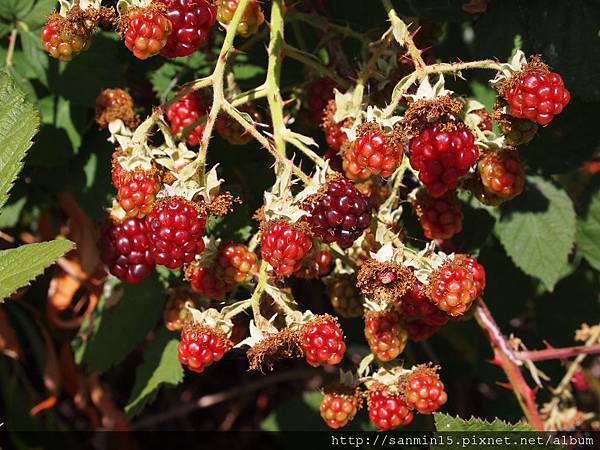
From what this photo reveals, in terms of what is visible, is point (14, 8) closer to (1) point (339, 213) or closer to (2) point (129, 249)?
(2) point (129, 249)

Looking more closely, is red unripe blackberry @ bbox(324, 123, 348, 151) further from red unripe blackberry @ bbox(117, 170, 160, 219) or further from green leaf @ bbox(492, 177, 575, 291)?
green leaf @ bbox(492, 177, 575, 291)

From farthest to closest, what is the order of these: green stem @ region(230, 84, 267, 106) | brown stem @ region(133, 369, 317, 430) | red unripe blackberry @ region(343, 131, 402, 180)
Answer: brown stem @ region(133, 369, 317, 430) < green stem @ region(230, 84, 267, 106) < red unripe blackberry @ region(343, 131, 402, 180)

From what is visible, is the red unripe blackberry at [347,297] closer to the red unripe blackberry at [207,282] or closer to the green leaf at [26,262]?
the red unripe blackberry at [207,282]

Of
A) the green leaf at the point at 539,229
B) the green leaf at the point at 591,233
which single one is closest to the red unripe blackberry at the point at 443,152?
the green leaf at the point at 539,229

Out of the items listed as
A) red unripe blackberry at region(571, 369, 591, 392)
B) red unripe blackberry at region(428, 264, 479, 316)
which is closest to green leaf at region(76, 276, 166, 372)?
red unripe blackberry at region(428, 264, 479, 316)

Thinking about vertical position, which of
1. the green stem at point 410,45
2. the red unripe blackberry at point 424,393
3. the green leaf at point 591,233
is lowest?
the green leaf at point 591,233

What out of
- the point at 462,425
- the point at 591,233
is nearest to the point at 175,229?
the point at 462,425
